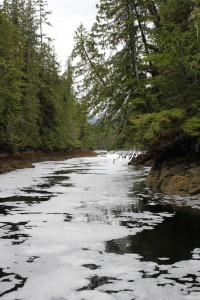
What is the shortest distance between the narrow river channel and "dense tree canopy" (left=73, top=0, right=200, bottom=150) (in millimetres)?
3507

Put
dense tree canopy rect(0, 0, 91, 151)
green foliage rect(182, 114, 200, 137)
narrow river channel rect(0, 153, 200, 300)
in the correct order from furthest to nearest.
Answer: dense tree canopy rect(0, 0, 91, 151) < green foliage rect(182, 114, 200, 137) < narrow river channel rect(0, 153, 200, 300)

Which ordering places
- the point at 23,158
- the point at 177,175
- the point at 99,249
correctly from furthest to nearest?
the point at 23,158, the point at 177,175, the point at 99,249

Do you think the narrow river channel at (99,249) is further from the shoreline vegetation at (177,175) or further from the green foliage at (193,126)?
the green foliage at (193,126)

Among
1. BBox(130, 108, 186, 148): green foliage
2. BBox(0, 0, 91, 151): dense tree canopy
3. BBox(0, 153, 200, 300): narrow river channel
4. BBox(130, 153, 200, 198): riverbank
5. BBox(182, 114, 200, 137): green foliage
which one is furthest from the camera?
BBox(0, 0, 91, 151): dense tree canopy

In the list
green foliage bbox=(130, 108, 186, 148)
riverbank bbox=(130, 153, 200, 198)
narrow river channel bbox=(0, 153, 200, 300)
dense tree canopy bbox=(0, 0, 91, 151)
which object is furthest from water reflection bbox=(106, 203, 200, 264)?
dense tree canopy bbox=(0, 0, 91, 151)

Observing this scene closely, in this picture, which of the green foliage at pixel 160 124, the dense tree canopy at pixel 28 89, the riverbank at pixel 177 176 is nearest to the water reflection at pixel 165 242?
the riverbank at pixel 177 176

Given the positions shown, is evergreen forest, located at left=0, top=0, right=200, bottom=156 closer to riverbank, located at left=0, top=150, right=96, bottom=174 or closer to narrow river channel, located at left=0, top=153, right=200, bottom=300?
riverbank, located at left=0, top=150, right=96, bottom=174

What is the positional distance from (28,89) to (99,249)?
2656 cm

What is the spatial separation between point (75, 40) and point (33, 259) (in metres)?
21.6

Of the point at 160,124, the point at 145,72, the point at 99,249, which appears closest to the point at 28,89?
the point at 145,72

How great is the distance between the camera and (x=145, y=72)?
Answer: 1845 cm

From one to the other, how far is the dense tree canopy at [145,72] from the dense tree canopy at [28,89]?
3027 millimetres

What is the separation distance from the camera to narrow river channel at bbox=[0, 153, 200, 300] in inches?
181

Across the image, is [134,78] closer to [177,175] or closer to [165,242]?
[177,175]
